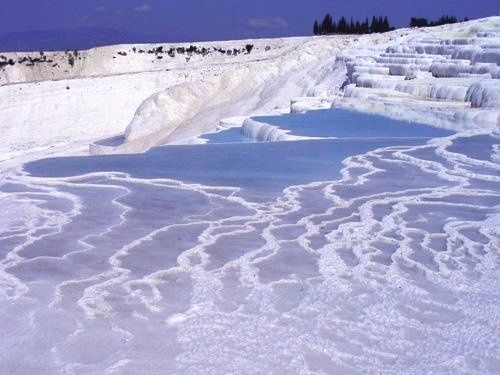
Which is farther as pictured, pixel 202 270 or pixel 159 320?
pixel 202 270

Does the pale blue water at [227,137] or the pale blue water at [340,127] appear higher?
the pale blue water at [340,127]

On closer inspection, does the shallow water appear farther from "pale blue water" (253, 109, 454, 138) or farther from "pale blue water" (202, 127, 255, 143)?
"pale blue water" (202, 127, 255, 143)

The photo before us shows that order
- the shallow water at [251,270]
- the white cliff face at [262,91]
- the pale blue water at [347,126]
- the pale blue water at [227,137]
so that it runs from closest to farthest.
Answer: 1. the shallow water at [251,270]
2. the pale blue water at [347,126]
3. the pale blue water at [227,137]
4. the white cliff face at [262,91]

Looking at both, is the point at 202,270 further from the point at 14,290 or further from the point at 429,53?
the point at 429,53

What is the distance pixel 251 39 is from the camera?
145 feet

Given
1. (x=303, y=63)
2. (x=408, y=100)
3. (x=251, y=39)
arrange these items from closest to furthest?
(x=408, y=100) → (x=303, y=63) → (x=251, y=39)

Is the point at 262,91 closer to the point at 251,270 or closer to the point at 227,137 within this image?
the point at 227,137

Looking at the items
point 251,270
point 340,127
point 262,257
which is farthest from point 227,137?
point 251,270

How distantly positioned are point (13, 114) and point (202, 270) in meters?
23.5

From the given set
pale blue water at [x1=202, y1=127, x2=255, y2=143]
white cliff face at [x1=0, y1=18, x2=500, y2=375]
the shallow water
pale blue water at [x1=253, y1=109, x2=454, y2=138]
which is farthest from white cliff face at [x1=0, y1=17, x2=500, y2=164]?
the shallow water

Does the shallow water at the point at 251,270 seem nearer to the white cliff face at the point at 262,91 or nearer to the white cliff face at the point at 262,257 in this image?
the white cliff face at the point at 262,257

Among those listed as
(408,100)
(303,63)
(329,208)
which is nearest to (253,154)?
(329,208)

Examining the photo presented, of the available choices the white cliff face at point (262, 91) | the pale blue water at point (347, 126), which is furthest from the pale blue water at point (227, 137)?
the white cliff face at point (262, 91)

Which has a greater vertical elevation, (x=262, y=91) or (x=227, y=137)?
(x=227, y=137)
